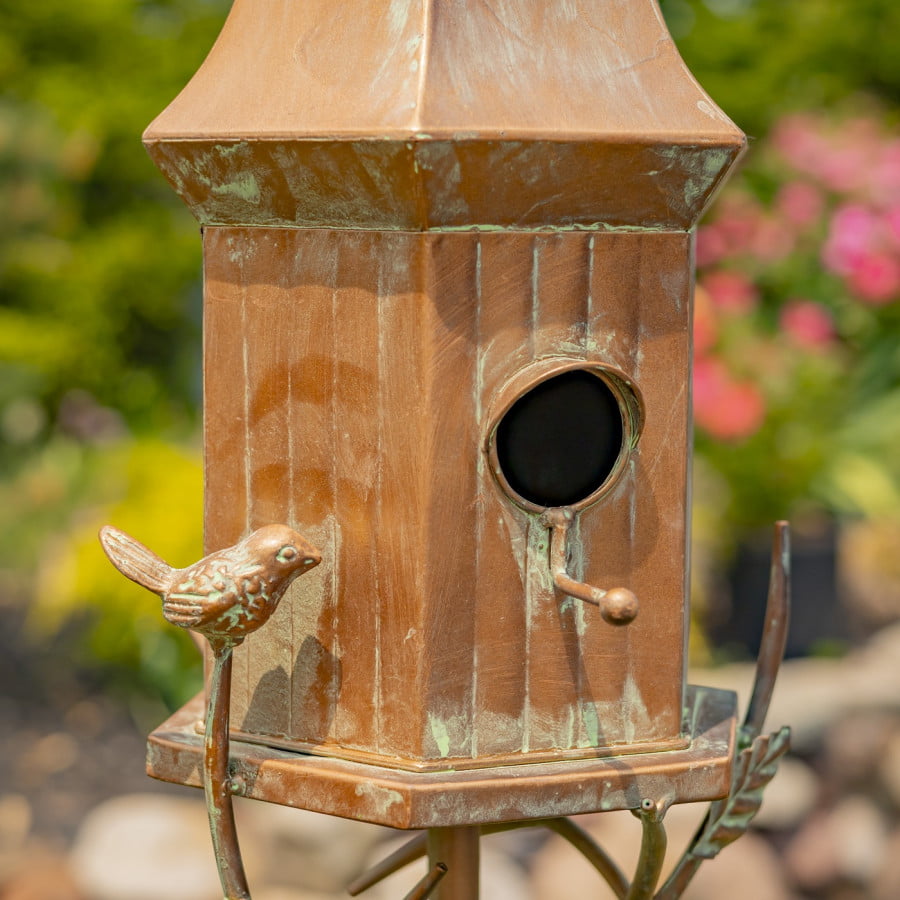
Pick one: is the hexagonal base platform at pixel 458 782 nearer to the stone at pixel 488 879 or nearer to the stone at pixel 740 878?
the stone at pixel 488 879

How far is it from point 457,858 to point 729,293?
12.7 ft

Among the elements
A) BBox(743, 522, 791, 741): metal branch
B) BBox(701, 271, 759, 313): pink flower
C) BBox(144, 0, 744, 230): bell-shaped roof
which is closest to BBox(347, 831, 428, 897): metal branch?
BBox(743, 522, 791, 741): metal branch

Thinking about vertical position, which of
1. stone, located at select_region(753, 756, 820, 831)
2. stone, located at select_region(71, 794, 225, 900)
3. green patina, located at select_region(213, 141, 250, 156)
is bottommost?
stone, located at select_region(71, 794, 225, 900)

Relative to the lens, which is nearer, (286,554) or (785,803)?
(286,554)

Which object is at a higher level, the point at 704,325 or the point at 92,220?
the point at 92,220

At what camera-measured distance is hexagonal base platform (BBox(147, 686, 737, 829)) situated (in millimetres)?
1651

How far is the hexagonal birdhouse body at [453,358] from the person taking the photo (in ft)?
5.22

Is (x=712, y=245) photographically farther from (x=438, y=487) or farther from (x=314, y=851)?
(x=438, y=487)

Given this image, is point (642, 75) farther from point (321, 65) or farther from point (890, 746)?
point (890, 746)

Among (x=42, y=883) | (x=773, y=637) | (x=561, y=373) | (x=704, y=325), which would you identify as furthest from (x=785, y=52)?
(x=561, y=373)

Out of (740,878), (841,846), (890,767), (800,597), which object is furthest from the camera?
(800,597)

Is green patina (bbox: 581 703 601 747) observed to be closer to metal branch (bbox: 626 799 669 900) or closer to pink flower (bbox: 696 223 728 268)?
metal branch (bbox: 626 799 669 900)

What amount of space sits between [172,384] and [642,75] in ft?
15.9

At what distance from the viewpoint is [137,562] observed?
1.71 metres
